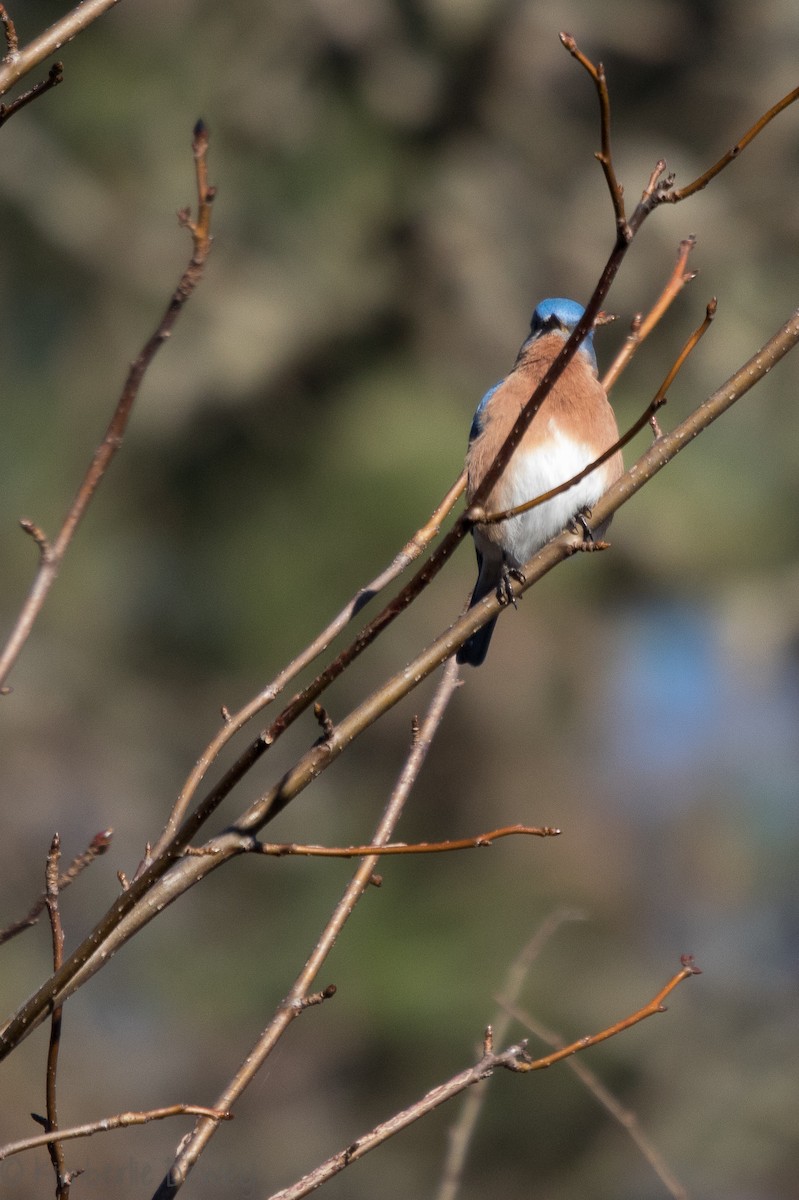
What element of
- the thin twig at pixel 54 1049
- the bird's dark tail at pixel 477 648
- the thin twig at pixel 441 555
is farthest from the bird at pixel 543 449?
the thin twig at pixel 54 1049

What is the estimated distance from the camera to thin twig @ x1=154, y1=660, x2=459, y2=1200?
190cm

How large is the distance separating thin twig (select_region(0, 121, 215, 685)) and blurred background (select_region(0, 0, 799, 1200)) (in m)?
7.74

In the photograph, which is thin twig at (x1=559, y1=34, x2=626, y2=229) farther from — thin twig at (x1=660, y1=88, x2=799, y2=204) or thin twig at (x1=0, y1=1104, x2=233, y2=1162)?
thin twig at (x1=0, y1=1104, x2=233, y2=1162)

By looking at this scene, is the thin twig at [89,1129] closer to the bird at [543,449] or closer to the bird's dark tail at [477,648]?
the bird at [543,449]

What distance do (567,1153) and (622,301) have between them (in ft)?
19.2

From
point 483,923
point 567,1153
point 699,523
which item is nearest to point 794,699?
point 699,523

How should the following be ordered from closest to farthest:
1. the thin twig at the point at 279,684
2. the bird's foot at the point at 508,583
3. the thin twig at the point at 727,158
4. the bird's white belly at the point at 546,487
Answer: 1. the thin twig at the point at 727,158
2. the thin twig at the point at 279,684
3. the bird's foot at the point at 508,583
4. the bird's white belly at the point at 546,487

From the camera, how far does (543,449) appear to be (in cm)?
365

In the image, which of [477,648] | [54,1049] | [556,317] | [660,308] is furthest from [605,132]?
[477,648]

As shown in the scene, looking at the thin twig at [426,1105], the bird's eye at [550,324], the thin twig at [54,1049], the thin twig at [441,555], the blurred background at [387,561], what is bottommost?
the thin twig at [426,1105]

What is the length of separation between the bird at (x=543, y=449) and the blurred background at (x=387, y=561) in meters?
5.38

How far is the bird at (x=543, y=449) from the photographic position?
3.61m

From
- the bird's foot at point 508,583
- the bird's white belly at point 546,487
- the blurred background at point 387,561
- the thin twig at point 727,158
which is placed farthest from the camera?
the blurred background at point 387,561

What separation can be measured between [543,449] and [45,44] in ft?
6.88
